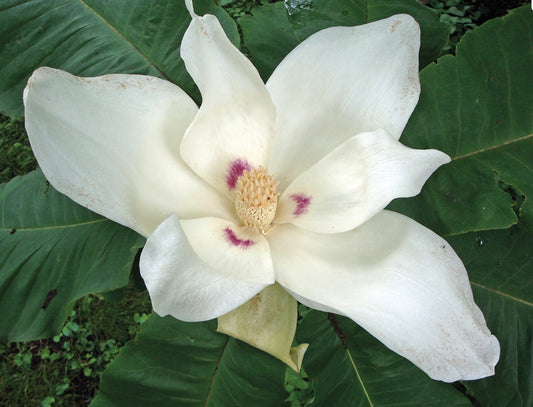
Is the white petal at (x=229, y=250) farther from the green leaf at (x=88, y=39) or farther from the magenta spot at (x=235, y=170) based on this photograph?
the green leaf at (x=88, y=39)

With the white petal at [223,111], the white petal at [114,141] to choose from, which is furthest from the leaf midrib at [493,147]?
the white petal at [114,141]

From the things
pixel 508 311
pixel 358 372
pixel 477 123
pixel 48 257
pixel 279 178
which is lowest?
pixel 358 372

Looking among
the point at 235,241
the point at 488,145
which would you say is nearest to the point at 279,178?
the point at 235,241

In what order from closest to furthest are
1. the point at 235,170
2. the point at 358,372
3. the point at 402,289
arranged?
the point at 402,289, the point at 235,170, the point at 358,372

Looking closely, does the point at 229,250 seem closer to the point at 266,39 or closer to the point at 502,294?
the point at 266,39

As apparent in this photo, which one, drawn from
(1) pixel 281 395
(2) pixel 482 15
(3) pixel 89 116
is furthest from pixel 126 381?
(2) pixel 482 15

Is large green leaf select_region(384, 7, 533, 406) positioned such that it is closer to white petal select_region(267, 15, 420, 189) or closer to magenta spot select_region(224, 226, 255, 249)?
white petal select_region(267, 15, 420, 189)

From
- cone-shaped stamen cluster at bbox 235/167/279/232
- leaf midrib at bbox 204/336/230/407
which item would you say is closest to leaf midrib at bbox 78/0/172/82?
cone-shaped stamen cluster at bbox 235/167/279/232
